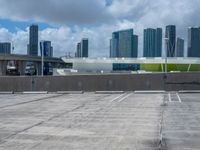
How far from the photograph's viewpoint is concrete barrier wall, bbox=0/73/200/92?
41.4m

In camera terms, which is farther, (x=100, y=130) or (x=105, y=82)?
(x=105, y=82)

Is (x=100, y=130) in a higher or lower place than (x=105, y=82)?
lower

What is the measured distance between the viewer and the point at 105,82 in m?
42.7

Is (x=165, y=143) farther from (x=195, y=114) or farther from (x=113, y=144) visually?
(x=195, y=114)

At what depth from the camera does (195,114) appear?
2125cm

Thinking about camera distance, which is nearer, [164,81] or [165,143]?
[165,143]

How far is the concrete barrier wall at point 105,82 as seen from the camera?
4141cm

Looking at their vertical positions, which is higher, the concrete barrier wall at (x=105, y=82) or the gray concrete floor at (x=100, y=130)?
the concrete barrier wall at (x=105, y=82)

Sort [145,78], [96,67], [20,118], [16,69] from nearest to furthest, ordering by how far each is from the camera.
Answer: [20,118] → [145,78] → [96,67] → [16,69]

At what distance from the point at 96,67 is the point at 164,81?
72.1m

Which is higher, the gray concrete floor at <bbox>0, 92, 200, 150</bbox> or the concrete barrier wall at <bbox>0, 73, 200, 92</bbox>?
the concrete barrier wall at <bbox>0, 73, 200, 92</bbox>

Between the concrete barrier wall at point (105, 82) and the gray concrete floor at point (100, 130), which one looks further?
the concrete barrier wall at point (105, 82)

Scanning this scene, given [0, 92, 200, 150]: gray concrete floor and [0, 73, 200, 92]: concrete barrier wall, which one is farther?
[0, 73, 200, 92]: concrete barrier wall

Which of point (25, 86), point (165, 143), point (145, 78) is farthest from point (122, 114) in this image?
point (25, 86)
